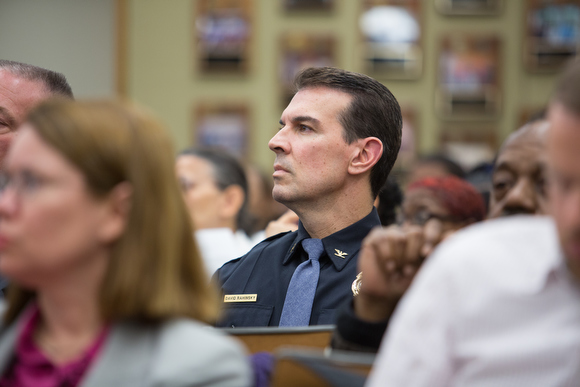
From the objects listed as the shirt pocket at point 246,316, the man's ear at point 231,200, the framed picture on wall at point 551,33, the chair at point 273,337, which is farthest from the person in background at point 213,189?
the framed picture on wall at point 551,33

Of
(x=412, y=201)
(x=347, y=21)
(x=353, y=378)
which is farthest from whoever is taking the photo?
(x=347, y=21)

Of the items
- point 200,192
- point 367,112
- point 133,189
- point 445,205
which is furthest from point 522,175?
point 200,192

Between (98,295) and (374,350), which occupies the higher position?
(98,295)

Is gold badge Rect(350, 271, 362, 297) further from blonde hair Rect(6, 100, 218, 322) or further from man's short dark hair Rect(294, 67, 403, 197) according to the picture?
blonde hair Rect(6, 100, 218, 322)

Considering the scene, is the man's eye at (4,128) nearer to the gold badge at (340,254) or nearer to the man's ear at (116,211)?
the gold badge at (340,254)

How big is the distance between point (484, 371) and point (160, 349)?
1.66ft

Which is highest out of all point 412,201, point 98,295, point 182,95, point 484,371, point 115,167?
point 115,167

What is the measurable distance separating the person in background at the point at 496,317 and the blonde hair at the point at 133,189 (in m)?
0.37

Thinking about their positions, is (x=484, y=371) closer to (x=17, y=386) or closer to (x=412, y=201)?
(x=17, y=386)

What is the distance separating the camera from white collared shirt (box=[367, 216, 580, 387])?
1.04m

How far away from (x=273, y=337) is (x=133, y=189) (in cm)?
55

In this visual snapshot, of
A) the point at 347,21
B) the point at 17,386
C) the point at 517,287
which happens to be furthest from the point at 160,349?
the point at 347,21

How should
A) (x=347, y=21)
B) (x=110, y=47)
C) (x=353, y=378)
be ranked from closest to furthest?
(x=353, y=378)
(x=110, y=47)
(x=347, y=21)

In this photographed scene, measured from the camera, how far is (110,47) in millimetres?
5965
